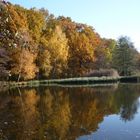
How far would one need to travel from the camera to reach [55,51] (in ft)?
254

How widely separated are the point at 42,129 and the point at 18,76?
144 ft

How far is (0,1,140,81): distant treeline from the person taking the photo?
64.2 m

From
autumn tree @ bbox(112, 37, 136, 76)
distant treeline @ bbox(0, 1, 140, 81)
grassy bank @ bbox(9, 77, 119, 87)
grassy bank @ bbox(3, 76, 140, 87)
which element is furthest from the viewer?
autumn tree @ bbox(112, 37, 136, 76)

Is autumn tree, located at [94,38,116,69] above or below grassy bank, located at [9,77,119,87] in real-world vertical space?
above

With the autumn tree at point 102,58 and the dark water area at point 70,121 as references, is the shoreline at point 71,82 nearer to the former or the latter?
the autumn tree at point 102,58

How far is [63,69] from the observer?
82.1m

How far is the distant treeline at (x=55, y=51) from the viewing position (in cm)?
6419

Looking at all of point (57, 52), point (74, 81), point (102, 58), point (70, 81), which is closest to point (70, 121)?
point (70, 81)

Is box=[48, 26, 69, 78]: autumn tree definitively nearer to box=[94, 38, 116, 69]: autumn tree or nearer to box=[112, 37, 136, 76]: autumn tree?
Answer: box=[94, 38, 116, 69]: autumn tree

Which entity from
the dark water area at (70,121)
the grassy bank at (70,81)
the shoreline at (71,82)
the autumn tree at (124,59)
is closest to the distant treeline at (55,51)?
the autumn tree at (124,59)

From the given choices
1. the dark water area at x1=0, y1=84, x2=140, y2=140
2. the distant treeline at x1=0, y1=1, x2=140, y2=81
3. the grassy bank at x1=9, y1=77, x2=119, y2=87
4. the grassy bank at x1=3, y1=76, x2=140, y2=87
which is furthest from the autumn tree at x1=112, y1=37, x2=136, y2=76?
the dark water area at x1=0, y1=84, x2=140, y2=140

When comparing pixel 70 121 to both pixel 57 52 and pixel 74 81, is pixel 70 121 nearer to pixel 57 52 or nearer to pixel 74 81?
pixel 74 81

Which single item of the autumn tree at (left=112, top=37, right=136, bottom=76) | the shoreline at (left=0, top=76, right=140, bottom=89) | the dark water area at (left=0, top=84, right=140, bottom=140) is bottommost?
the dark water area at (left=0, top=84, right=140, bottom=140)

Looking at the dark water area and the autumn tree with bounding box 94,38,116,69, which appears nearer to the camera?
the dark water area
